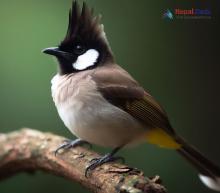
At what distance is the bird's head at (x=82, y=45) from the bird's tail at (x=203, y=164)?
491mm

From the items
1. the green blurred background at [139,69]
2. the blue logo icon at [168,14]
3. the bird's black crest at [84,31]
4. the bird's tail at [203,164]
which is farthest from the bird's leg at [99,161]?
the blue logo icon at [168,14]

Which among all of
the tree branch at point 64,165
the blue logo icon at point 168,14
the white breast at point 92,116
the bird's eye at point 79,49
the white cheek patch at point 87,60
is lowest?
the tree branch at point 64,165

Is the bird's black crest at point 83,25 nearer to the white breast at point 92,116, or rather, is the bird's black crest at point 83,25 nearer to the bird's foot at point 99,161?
the white breast at point 92,116

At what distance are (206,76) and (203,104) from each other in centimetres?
15

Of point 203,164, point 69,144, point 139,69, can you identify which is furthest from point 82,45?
point 203,164

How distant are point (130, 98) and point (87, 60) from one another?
245 millimetres

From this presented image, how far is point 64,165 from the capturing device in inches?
78.5

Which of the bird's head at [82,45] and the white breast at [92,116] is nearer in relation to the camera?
the white breast at [92,116]

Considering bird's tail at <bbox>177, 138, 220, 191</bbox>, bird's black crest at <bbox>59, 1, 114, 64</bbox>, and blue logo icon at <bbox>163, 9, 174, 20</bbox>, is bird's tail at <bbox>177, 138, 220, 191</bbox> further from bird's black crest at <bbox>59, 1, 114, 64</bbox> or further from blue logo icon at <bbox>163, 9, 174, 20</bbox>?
blue logo icon at <bbox>163, 9, 174, 20</bbox>

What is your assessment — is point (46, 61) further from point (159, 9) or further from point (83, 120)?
point (83, 120)

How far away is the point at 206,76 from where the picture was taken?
2.63m

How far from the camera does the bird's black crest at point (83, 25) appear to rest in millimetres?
2055

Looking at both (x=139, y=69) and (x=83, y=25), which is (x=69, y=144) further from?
(x=139, y=69)

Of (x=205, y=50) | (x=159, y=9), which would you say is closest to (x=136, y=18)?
(x=159, y=9)
